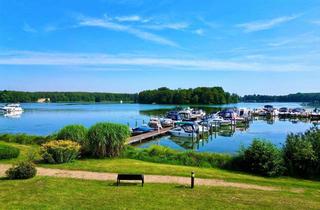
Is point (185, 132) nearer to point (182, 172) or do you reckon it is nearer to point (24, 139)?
point (24, 139)

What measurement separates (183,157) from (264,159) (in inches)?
195

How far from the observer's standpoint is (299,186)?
1647 centimetres

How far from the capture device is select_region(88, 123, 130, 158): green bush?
22391 mm

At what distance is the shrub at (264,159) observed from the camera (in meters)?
19.7

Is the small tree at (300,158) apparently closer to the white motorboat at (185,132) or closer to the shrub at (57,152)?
the shrub at (57,152)

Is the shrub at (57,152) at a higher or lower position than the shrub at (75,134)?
lower

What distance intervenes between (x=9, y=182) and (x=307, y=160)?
15.3m

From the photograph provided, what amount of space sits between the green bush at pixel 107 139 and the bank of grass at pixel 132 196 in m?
7.26

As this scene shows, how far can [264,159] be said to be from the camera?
19.9 m

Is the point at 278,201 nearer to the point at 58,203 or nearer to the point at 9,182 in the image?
the point at 58,203

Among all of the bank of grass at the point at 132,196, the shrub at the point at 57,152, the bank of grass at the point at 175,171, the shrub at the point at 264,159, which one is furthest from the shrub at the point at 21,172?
the shrub at the point at 264,159

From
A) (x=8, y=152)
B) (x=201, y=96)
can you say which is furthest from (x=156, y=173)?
(x=201, y=96)

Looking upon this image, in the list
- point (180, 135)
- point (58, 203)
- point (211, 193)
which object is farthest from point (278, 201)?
point (180, 135)

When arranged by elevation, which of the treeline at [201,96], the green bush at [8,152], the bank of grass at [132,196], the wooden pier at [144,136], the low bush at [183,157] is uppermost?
the treeline at [201,96]
